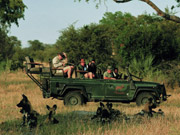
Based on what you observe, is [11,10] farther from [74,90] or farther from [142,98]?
[142,98]

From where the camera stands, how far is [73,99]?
41.1 feet

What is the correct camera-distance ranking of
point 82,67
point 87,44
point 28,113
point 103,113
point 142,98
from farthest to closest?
1. point 87,44
2. point 82,67
3. point 142,98
4. point 103,113
5. point 28,113

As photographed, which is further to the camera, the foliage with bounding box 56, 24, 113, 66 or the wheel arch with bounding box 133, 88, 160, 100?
the foliage with bounding box 56, 24, 113, 66

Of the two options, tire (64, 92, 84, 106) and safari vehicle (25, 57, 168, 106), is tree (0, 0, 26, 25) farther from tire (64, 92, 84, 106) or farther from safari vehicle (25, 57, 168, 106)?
tire (64, 92, 84, 106)

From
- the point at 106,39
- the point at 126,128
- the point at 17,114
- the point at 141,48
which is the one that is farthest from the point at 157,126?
the point at 106,39

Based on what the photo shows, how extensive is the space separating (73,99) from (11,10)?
14.2 m

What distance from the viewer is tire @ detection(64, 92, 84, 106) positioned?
12477 mm

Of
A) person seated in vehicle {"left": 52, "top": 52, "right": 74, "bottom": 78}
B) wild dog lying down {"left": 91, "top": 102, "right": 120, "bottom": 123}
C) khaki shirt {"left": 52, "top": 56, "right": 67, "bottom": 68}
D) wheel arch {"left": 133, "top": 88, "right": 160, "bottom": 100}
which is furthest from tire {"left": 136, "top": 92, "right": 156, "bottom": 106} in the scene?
wild dog lying down {"left": 91, "top": 102, "right": 120, "bottom": 123}

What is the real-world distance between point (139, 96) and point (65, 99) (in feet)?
8.73

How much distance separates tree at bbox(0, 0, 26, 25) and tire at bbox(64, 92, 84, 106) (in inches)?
511

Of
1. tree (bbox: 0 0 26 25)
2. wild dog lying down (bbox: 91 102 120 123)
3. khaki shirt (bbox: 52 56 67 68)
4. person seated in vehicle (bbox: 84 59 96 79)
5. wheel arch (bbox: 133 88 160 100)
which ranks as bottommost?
wild dog lying down (bbox: 91 102 120 123)

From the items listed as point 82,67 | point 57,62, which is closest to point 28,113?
point 57,62

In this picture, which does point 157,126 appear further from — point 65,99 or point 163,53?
point 163,53

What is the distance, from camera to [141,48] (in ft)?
75.8
